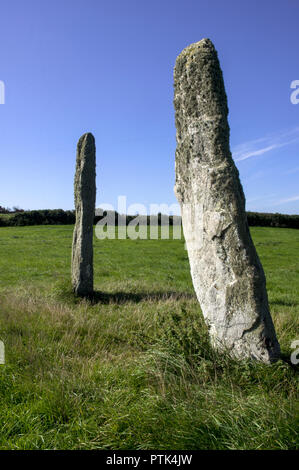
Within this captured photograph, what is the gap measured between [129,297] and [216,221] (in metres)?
5.77

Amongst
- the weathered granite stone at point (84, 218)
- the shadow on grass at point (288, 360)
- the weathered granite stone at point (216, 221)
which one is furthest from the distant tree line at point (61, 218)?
the shadow on grass at point (288, 360)

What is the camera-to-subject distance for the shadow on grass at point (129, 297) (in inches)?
390

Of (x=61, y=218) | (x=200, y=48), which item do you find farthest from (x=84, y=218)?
(x=61, y=218)

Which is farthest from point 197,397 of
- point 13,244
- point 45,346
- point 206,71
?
point 13,244

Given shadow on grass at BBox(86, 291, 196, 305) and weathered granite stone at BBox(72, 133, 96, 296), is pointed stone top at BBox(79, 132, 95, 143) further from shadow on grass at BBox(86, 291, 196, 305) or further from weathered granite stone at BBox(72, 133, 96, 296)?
shadow on grass at BBox(86, 291, 196, 305)

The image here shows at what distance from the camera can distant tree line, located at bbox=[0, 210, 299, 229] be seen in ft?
138

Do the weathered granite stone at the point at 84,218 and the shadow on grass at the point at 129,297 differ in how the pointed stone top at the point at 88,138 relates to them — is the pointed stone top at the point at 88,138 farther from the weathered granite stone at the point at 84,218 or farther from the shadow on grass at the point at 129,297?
the shadow on grass at the point at 129,297

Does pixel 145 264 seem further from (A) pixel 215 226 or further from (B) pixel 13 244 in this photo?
(A) pixel 215 226

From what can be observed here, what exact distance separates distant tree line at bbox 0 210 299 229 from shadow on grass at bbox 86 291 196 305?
1129 inches

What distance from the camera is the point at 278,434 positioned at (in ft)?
11.0

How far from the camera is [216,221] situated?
207 inches

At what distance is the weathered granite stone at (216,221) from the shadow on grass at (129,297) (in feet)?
14.0

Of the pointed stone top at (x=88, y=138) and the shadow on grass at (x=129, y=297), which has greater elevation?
the pointed stone top at (x=88, y=138)
